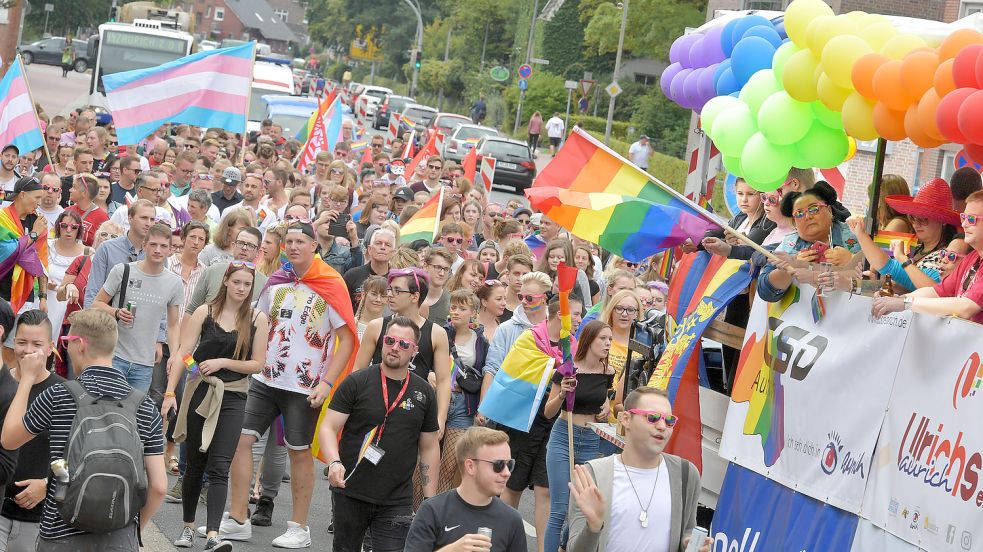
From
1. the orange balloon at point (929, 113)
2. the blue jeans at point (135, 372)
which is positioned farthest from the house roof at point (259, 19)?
the orange balloon at point (929, 113)

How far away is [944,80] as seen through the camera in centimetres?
591

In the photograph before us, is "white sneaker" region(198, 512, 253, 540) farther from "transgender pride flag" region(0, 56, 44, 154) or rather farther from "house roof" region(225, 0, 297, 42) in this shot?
"house roof" region(225, 0, 297, 42)

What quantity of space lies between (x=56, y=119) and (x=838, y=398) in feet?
55.4

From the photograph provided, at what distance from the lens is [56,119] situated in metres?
20.8

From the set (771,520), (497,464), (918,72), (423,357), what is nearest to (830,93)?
(918,72)

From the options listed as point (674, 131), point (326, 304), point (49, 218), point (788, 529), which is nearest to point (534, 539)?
point (326, 304)

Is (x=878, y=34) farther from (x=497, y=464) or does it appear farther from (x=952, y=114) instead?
(x=497, y=464)

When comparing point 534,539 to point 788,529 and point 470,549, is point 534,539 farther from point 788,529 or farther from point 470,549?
point 470,549

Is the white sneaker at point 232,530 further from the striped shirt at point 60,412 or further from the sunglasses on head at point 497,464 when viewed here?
the sunglasses on head at point 497,464

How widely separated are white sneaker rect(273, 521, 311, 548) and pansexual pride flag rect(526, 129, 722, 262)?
2635mm

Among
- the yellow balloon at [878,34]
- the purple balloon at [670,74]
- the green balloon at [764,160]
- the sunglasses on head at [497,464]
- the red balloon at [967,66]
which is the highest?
the yellow balloon at [878,34]

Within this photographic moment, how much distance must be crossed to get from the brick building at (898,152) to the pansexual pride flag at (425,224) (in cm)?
403

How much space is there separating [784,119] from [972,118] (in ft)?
6.91

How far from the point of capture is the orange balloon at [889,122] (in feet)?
21.3
